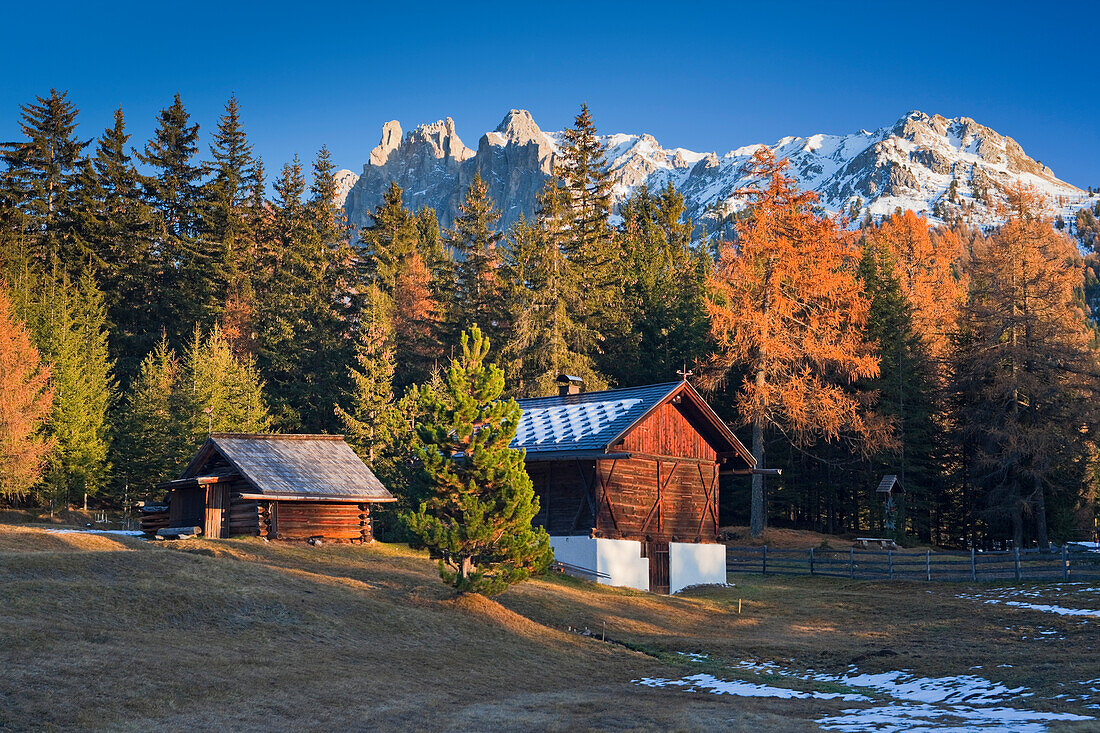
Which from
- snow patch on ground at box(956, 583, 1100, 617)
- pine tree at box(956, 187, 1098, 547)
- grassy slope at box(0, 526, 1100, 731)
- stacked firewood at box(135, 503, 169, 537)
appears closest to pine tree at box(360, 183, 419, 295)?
stacked firewood at box(135, 503, 169, 537)

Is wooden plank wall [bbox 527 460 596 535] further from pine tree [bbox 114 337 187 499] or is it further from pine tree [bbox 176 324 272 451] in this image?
pine tree [bbox 114 337 187 499]

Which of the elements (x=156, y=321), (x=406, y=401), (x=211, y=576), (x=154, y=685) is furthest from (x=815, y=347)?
(x=156, y=321)

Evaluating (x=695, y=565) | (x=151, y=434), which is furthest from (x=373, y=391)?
(x=695, y=565)

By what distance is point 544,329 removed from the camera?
51.7 metres

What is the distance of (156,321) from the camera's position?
2530 inches

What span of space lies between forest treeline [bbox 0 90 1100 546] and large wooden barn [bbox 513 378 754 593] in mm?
8480

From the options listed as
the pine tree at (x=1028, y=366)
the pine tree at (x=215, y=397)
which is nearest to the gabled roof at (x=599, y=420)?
the pine tree at (x=1028, y=366)

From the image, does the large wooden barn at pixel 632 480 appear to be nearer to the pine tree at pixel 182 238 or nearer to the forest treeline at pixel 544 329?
the forest treeline at pixel 544 329

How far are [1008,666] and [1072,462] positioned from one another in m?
35.3

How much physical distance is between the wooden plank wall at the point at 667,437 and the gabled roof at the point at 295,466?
9.63 m

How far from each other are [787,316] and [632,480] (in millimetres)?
14954

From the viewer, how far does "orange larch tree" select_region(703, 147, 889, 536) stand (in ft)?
145

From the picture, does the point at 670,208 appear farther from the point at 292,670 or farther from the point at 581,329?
the point at 292,670

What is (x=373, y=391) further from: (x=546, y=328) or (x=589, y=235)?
(x=589, y=235)
